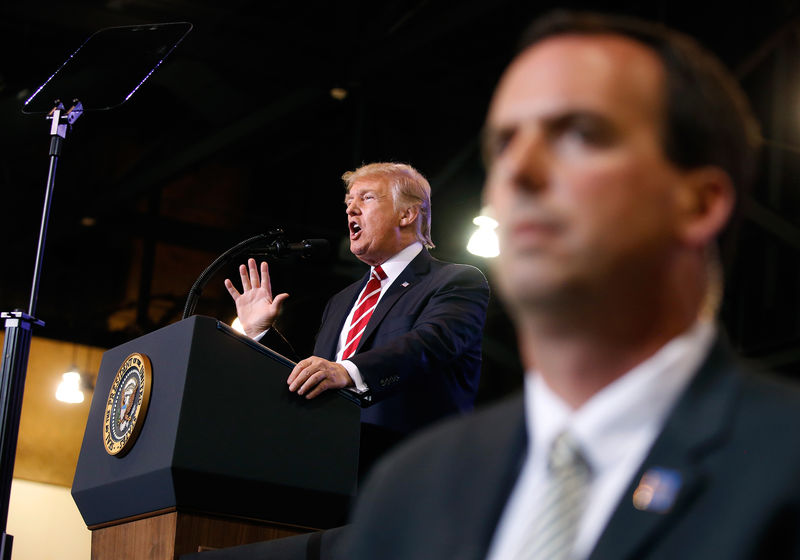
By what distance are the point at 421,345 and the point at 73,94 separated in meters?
1.34

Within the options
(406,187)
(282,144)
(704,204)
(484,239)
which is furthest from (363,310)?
(282,144)

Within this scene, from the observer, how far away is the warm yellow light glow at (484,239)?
21.4 ft

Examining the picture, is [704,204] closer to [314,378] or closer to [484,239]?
[314,378]

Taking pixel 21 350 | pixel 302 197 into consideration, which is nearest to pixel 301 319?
pixel 302 197

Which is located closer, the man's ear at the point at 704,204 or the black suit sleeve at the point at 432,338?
the man's ear at the point at 704,204

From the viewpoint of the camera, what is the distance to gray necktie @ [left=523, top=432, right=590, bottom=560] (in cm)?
70

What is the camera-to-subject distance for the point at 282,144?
8398mm

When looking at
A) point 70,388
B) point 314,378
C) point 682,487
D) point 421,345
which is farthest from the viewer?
point 70,388

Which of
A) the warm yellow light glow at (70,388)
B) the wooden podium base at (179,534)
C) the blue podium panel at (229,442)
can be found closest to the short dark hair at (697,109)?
the blue podium panel at (229,442)

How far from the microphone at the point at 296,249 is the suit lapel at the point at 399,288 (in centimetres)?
24

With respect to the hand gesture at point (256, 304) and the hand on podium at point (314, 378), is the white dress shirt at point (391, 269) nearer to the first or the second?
the hand gesture at point (256, 304)

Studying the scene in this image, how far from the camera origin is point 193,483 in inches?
86.3

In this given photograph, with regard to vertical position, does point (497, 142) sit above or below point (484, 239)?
below

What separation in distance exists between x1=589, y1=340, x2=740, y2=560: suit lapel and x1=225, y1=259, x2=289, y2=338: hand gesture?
7.08 ft
